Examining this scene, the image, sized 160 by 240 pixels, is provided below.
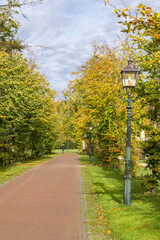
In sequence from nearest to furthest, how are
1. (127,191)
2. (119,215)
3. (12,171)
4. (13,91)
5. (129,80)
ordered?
(119,215) < (127,191) < (129,80) < (13,91) < (12,171)

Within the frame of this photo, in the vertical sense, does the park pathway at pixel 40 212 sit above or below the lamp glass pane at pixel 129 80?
below

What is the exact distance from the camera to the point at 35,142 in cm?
3303

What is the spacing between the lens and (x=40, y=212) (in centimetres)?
842

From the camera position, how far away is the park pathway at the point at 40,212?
646cm

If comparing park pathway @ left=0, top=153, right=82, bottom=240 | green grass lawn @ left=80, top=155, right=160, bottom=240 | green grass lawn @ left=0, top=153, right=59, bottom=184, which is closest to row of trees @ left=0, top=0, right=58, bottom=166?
green grass lawn @ left=0, top=153, right=59, bottom=184

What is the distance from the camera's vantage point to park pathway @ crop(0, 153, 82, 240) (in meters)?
6.46

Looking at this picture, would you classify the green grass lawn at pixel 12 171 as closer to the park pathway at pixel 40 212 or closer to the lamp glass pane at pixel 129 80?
the park pathway at pixel 40 212

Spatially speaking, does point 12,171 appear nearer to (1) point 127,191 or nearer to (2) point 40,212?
(2) point 40,212

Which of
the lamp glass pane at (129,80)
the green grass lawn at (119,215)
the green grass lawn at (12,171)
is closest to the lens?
the green grass lawn at (119,215)

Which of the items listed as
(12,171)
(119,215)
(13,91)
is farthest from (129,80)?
(12,171)

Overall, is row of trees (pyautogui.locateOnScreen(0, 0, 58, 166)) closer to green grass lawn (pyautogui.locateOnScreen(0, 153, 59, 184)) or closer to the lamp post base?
green grass lawn (pyautogui.locateOnScreen(0, 153, 59, 184))

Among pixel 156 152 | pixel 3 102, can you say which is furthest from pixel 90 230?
pixel 3 102

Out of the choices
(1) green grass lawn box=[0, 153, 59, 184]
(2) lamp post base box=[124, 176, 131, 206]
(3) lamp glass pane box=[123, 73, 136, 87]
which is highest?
(3) lamp glass pane box=[123, 73, 136, 87]

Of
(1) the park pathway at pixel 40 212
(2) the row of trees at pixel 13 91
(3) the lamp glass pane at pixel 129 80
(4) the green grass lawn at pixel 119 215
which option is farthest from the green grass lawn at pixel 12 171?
(3) the lamp glass pane at pixel 129 80
